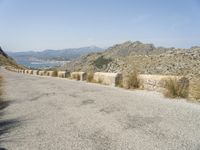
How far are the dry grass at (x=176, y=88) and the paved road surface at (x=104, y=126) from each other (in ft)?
5.81

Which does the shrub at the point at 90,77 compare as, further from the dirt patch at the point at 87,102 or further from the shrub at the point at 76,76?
the dirt patch at the point at 87,102

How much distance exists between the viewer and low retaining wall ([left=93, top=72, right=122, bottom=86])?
56.8 ft

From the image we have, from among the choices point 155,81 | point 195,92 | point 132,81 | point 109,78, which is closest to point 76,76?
point 109,78

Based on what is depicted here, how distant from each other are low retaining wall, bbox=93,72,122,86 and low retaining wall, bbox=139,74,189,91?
2187mm

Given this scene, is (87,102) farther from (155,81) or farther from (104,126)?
(155,81)

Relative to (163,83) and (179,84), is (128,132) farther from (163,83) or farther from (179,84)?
(163,83)

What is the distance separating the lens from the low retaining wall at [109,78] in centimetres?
1731

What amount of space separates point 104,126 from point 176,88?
555cm

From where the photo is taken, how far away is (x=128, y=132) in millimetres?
6375

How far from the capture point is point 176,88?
11.8 m

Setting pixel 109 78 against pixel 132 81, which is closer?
pixel 132 81

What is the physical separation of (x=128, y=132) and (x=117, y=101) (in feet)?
12.8

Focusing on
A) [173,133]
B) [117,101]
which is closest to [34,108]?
[117,101]

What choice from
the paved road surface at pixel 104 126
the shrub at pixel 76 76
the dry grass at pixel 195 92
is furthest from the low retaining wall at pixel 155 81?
the shrub at pixel 76 76
